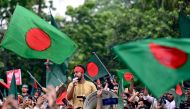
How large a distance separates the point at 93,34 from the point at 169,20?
12.1 metres

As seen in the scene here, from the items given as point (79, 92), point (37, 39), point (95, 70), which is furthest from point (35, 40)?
point (95, 70)

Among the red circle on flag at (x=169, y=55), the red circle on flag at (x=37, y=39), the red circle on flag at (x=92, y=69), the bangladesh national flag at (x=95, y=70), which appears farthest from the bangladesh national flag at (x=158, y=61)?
the red circle on flag at (x=92, y=69)

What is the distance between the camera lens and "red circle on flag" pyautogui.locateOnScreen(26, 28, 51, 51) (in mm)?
15273

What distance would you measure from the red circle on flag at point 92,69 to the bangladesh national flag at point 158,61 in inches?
412

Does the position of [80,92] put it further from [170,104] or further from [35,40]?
[170,104]

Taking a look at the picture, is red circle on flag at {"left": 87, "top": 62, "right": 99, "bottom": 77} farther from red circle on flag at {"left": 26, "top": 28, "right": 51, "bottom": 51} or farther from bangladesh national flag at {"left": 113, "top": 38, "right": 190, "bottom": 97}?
bangladesh national flag at {"left": 113, "top": 38, "right": 190, "bottom": 97}

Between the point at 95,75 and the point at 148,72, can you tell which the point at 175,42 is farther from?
the point at 95,75

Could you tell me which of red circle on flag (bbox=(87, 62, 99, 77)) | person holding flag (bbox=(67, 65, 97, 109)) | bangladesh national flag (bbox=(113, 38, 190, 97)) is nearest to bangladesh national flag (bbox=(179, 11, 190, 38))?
person holding flag (bbox=(67, 65, 97, 109))

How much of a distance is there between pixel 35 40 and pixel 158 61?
580cm

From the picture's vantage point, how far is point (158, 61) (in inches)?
389

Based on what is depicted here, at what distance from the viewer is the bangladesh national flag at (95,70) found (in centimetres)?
2033

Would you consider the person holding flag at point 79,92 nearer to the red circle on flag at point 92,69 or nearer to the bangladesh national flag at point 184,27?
the bangladesh national flag at point 184,27

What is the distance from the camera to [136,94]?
1616 cm

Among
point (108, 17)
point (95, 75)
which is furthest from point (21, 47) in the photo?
point (108, 17)
